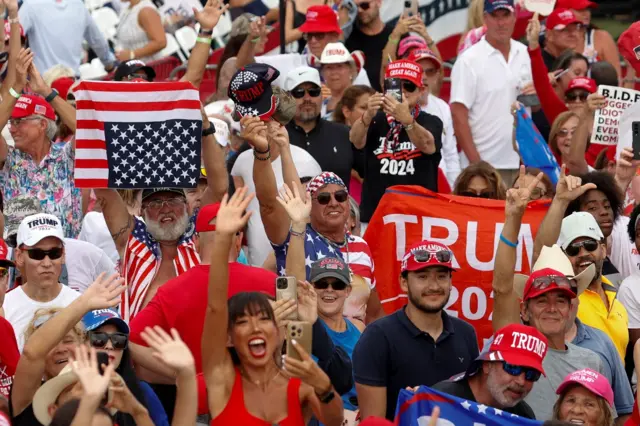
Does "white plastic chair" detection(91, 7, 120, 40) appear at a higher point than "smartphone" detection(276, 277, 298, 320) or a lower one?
higher

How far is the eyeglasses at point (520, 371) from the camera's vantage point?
786 centimetres

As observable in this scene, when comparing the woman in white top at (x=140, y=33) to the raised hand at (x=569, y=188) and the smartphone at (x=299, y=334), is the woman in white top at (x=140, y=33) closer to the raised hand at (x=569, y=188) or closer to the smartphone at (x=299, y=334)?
the raised hand at (x=569, y=188)

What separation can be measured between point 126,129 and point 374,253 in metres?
1.92

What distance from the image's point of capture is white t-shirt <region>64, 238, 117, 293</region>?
33.0ft

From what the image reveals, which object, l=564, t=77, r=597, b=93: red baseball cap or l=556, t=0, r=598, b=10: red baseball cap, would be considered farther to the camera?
l=556, t=0, r=598, b=10: red baseball cap

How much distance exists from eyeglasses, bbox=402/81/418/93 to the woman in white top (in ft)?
15.5

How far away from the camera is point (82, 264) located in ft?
33.0

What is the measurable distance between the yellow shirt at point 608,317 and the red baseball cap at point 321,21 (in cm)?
442

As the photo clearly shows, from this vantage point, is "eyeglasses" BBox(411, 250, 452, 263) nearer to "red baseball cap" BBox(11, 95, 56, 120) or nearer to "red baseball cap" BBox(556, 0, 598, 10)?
"red baseball cap" BBox(11, 95, 56, 120)

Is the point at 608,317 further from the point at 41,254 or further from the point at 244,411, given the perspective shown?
the point at 41,254

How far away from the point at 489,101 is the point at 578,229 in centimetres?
353

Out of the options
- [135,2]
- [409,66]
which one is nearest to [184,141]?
[409,66]

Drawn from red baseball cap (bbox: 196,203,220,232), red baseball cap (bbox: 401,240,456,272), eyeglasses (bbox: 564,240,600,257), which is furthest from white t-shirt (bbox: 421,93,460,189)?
red baseball cap (bbox: 196,203,220,232)

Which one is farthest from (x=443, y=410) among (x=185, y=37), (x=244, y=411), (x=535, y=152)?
(x=185, y=37)
